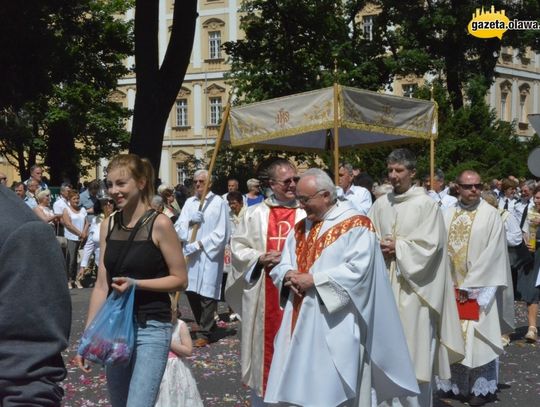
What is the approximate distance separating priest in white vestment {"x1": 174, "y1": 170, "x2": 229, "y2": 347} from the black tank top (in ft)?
19.3

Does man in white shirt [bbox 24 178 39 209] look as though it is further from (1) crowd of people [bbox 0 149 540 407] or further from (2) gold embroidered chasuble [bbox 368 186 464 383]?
(2) gold embroidered chasuble [bbox 368 186 464 383]

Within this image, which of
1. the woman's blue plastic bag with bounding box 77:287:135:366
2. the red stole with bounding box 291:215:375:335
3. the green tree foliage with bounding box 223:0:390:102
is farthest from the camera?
the green tree foliage with bounding box 223:0:390:102

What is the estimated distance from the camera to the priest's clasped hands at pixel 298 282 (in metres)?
5.28

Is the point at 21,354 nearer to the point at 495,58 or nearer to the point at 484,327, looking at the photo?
the point at 484,327

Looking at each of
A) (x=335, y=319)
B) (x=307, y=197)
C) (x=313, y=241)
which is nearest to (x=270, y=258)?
(x=313, y=241)

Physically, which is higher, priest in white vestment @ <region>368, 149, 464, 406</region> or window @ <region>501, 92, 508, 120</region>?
window @ <region>501, 92, 508, 120</region>

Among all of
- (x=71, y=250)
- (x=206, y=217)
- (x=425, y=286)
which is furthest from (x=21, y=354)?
(x=71, y=250)

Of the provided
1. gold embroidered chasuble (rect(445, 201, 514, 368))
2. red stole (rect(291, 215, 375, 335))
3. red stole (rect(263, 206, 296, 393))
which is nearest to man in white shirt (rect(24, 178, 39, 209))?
gold embroidered chasuble (rect(445, 201, 514, 368))

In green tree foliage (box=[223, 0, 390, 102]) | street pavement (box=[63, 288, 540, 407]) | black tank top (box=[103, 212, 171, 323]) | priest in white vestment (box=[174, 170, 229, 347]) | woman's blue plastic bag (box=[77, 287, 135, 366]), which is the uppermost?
green tree foliage (box=[223, 0, 390, 102])

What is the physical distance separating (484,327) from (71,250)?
375 inches

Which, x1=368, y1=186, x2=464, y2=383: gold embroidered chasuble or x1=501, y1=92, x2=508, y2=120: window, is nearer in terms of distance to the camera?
x1=368, y1=186, x2=464, y2=383: gold embroidered chasuble

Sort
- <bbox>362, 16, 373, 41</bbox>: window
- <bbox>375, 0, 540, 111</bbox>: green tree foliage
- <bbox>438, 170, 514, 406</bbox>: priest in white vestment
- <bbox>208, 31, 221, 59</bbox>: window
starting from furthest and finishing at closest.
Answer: <bbox>208, 31, 221, 59</bbox>: window < <bbox>362, 16, 373, 41</bbox>: window < <bbox>375, 0, 540, 111</bbox>: green tree foliage < <bbox>438, 170, 514, 406</bbox>: priest in white vestment

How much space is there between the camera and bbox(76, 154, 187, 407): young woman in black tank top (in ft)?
15.2

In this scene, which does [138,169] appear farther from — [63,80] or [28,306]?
[63,80]
